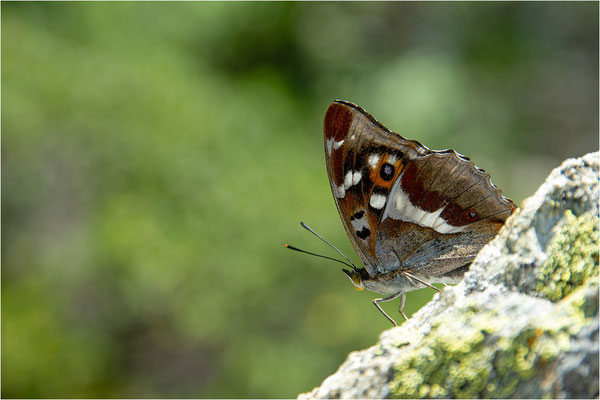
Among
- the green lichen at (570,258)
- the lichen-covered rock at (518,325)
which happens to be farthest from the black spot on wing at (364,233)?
the green lichen at (570,258)

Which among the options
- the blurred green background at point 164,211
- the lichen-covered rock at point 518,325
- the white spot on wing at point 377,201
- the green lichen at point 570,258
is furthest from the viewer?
the blurred green background at point 164,211

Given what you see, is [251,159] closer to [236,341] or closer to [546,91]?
[236,341]

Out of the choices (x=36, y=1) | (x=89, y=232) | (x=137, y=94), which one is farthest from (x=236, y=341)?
(x=36, y=1)

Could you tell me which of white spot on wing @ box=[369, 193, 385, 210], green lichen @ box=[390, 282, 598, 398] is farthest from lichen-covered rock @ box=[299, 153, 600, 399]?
white spot on wing @ box=[369, 193, 385, 210]

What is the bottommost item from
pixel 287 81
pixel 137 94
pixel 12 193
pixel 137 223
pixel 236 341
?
pixel 236 341

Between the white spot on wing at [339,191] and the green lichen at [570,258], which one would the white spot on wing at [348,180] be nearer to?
the white spot on wing at [339,191]
